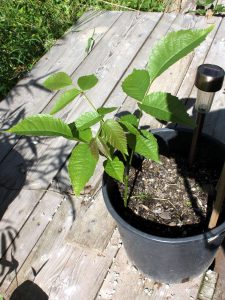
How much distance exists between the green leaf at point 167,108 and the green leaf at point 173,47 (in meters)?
0.07

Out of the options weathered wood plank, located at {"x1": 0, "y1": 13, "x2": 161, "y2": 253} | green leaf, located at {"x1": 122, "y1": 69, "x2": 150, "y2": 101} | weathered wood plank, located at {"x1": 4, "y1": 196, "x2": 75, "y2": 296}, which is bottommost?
weathered wood plank, located at {"x1": 4, "y1": 196, "x2": 75, "y2": 296}

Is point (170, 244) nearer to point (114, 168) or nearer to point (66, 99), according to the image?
point (114, 168)

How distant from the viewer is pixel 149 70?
44.1 inches

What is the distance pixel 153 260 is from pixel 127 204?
24 centimetres

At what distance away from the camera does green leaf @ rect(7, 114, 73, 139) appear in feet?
3.39

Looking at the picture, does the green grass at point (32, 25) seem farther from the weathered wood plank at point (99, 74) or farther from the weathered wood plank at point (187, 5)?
the weathered wood plank at point (99, 74)

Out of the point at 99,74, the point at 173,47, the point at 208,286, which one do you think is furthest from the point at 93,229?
the point at 99,74

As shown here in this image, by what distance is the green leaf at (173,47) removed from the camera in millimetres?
1055

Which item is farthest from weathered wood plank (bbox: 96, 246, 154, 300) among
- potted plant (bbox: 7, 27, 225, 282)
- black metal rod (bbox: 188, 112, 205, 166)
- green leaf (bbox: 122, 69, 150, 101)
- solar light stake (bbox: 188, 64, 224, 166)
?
green leaf (bbox: 122, 69, 150, 101)

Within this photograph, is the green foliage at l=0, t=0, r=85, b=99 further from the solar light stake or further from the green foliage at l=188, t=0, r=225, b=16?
the solar light stake

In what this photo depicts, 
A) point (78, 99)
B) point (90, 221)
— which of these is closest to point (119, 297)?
point (90, 221)

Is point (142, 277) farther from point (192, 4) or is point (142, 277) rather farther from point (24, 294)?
point (192, 4)

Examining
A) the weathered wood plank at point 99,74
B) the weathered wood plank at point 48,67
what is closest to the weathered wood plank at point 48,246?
the weathered wood plank at point 99,74

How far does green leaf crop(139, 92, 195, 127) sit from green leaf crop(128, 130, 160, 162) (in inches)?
3.7
